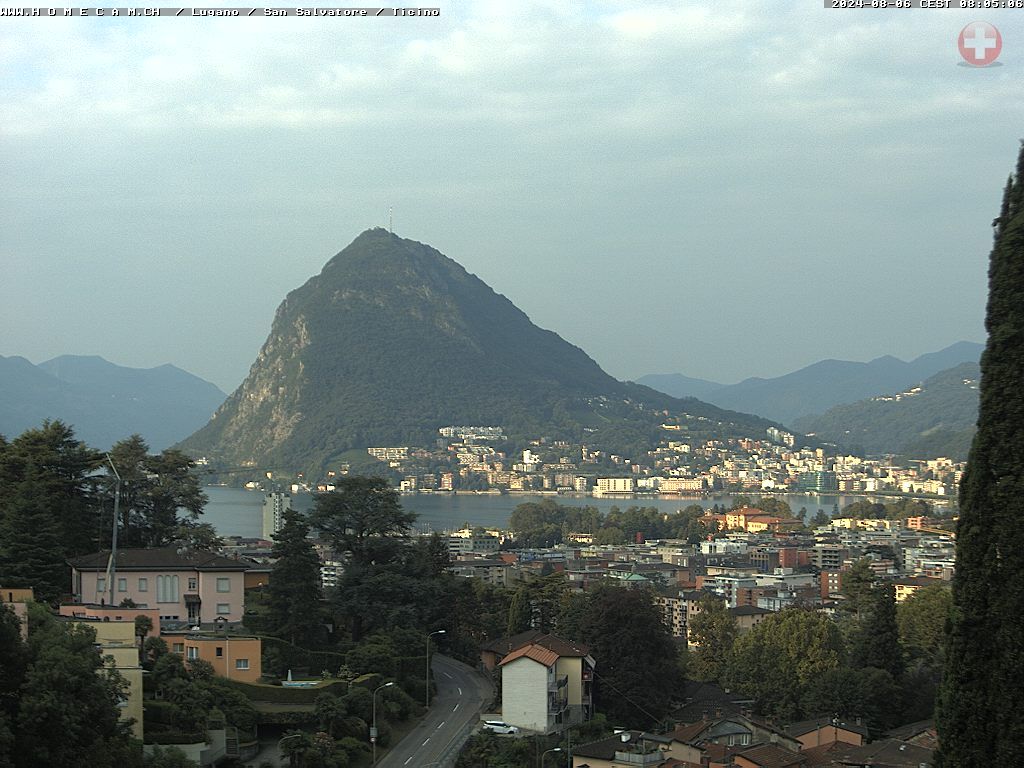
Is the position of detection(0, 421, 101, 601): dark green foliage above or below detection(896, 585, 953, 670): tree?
above

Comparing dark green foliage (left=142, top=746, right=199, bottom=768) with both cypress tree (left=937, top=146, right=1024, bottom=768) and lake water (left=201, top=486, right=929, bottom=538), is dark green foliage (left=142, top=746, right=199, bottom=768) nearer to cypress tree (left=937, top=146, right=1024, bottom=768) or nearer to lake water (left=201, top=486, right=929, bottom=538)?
cypress tree (left=937, top=146, right=1024, bottom=768)

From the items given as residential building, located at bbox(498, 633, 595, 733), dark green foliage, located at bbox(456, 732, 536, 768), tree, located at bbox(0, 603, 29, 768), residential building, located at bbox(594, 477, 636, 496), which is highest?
residential building, located at bbox(594, 477, 636, 496)

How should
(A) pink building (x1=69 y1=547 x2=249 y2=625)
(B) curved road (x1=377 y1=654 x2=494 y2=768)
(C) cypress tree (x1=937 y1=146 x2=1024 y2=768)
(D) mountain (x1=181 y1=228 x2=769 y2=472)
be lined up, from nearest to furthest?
(C) cypress tree (x1=937 y1=146 x2=1024 y2=768)
(B) curved road (x1=377 y1=654 x2=494 y2=768)
(A) pink building (x1=69 y1=547 x2=249 y2=625)
(D) mountain (x1=181 y1=228 x2=769 y2=472)

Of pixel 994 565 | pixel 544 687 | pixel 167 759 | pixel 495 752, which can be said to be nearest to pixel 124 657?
pixel 167 759

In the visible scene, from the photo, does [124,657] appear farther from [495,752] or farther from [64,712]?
[495,752]

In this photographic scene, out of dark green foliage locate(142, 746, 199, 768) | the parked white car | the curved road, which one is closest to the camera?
dark green foliage locate(142, 746, 199, 768)

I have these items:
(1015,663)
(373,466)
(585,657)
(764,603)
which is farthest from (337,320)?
(1015,663)

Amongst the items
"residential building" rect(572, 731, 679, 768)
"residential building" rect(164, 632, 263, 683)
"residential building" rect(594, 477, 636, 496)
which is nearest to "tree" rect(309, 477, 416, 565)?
"residential building" rect(164, 632, 263, 683)
